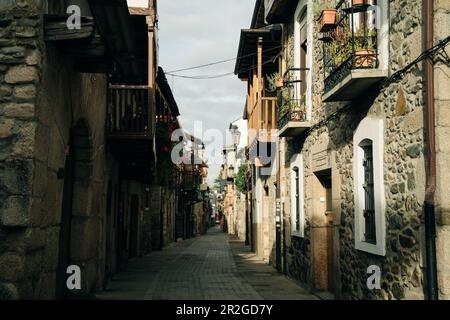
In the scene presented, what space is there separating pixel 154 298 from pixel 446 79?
6076mm

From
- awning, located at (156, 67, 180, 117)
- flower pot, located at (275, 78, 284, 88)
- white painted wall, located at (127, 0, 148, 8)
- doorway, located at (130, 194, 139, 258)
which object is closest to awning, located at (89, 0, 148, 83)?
white painted wall, located at (127, 0, 148, 8)

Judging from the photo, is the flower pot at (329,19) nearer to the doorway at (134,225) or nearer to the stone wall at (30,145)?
the stone wall at (30,145)

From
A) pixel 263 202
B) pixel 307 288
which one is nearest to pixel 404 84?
pixel 307 288

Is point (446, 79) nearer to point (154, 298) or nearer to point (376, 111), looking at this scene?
point (376, 111)

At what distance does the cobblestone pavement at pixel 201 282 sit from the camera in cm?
927

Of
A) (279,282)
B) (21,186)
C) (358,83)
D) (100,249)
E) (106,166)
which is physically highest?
(358,83)

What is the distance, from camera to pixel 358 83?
21.6 ft

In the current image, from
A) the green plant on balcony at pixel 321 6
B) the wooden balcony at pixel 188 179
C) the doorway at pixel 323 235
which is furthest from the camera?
the wooden balcony at pixel 188 179

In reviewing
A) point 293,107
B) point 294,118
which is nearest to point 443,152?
point 294,118

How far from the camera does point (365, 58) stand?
6.45 metres

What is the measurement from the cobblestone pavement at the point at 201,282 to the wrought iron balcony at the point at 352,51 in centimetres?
402

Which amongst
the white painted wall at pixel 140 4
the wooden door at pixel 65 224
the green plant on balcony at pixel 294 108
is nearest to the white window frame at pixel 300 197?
the green plant on balcony at pixel 294 108

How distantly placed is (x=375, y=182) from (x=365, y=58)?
62.0 inches

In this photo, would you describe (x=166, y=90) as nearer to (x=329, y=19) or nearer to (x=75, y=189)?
(x=75, y=189)
